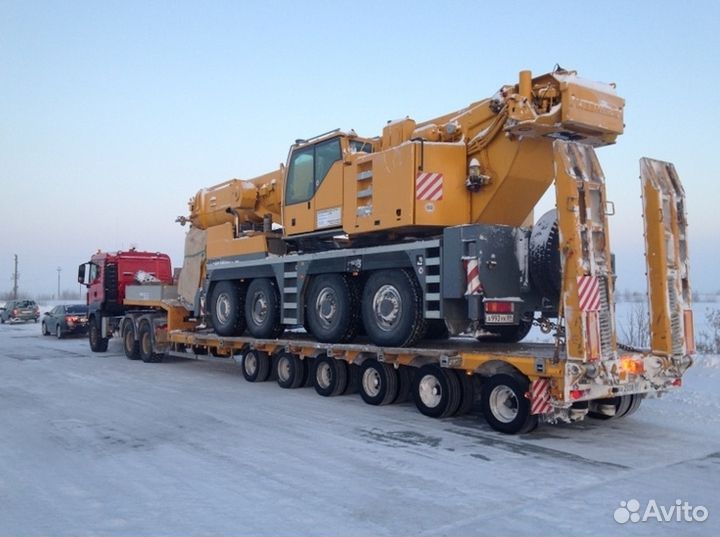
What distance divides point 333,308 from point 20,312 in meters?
36.1

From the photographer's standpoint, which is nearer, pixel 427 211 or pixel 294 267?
pixel 427 211

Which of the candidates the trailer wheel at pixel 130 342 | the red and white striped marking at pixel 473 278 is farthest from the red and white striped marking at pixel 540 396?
the trailer wheel at pixel 130 342

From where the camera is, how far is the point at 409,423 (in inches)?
357

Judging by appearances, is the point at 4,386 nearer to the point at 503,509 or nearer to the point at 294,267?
the point at 294,267

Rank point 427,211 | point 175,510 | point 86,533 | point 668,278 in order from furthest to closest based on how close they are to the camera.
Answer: point 427,211 < point 668,278 < point 175,510 < point 86,533

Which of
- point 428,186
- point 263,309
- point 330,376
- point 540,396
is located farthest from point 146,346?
point 540,396

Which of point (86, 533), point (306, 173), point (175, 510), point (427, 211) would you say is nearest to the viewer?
point (86, 533)

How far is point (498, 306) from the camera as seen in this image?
8.92 meters

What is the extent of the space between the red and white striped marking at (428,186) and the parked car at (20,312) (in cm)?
3828

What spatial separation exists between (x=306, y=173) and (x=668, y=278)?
6.23 meters

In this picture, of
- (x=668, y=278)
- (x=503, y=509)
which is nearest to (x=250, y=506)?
(x=503, y=509)

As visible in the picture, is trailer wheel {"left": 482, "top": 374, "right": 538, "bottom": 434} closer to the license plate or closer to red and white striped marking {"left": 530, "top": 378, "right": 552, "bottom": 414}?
red and white striped marking {"left": 530, "top": 378, "right": 552, "bottom": 414}

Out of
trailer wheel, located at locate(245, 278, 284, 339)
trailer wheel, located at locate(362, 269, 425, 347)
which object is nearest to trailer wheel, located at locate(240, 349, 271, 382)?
trailer wheel, located at locate(245, 278, 284, 339)

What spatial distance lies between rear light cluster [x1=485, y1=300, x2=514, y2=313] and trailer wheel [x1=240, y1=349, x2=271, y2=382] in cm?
565
